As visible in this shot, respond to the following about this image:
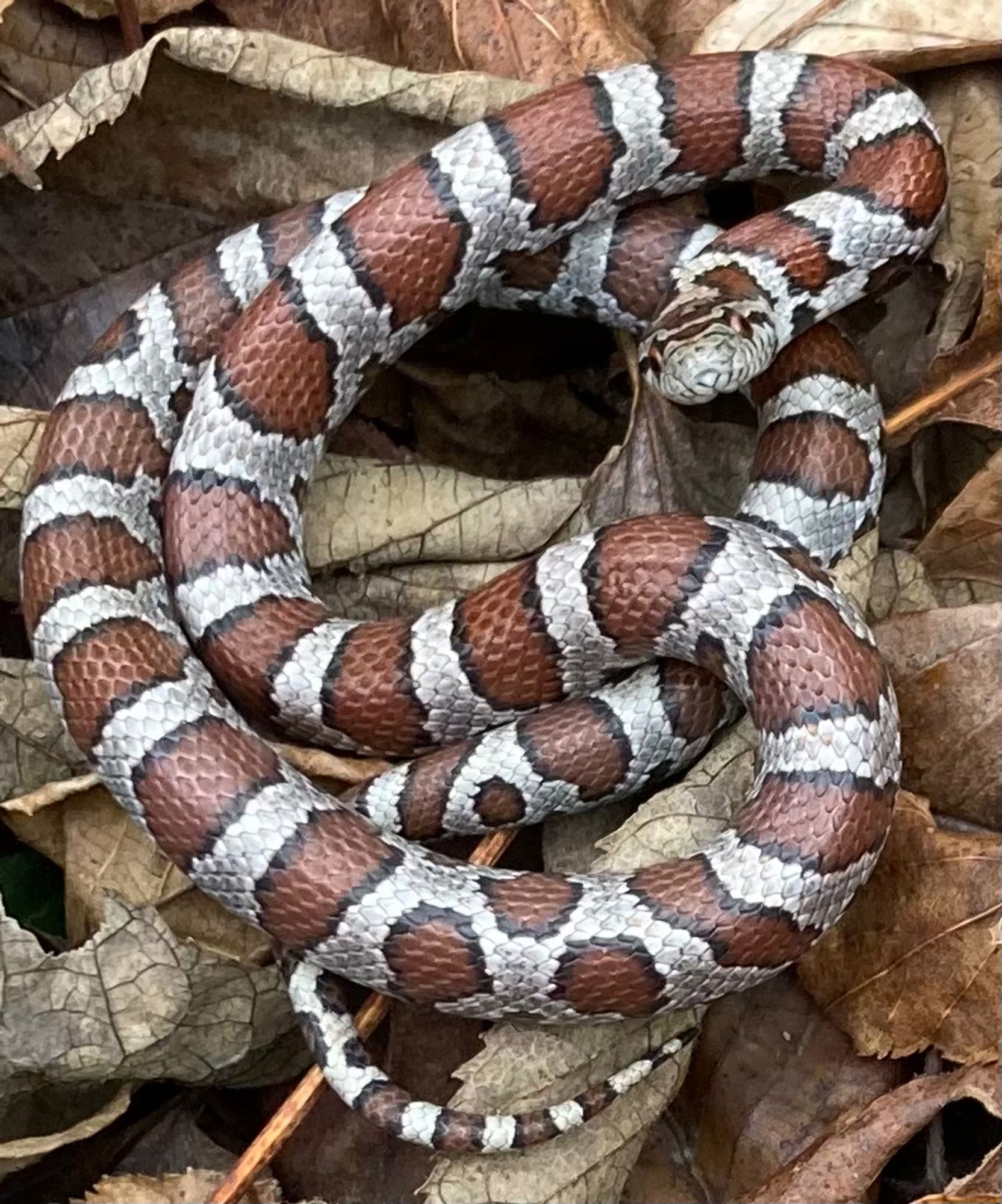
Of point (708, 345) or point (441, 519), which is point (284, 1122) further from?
point (708, 345)

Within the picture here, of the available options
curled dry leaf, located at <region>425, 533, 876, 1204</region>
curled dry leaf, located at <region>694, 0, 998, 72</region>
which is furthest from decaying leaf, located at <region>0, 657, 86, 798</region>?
curled dry leaf, located at <region>694, 0, 998, 72</region>

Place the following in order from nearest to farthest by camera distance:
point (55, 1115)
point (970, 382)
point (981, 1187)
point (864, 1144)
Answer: point (981, 1187) < point (864, 1144) < point (55, 1115) < point (970, 382)

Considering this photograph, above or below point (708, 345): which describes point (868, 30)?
above

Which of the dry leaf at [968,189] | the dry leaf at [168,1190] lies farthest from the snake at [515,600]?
the dry leaf at [168,1190]

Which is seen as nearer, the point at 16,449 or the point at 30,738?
the point at 30,738

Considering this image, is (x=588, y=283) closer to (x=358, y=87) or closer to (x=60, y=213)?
(x=358, y=87)

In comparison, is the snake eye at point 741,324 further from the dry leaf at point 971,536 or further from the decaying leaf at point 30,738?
the decaying leaf at point 30,738

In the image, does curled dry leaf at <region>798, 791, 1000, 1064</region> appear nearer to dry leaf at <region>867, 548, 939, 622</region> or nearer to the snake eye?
dry leaf at <region>867, 548, 939, 622</region>

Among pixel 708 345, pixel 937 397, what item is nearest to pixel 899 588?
pixel 937 397
